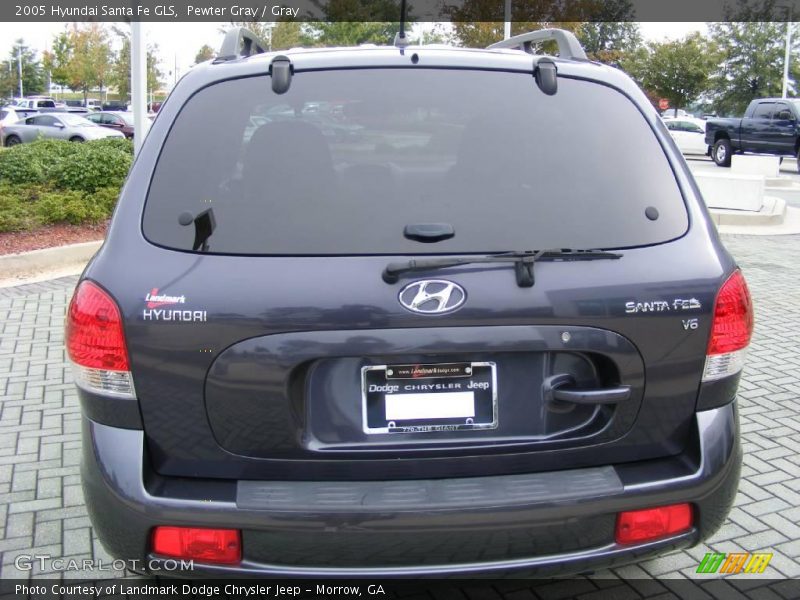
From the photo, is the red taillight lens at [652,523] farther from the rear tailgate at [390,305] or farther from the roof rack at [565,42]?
the roof rack at [565,42]

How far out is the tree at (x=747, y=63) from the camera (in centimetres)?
4866

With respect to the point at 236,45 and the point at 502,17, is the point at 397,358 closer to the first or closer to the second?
the point at 236,45

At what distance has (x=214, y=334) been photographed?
2.31m

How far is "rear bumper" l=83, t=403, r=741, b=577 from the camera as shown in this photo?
2.29m

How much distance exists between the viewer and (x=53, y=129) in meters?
28.1

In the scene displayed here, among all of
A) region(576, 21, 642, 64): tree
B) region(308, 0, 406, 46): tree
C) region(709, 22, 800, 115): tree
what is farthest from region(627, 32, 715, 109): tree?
region(576, 21, 642, 64): tree

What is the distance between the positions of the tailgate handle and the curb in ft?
23.8

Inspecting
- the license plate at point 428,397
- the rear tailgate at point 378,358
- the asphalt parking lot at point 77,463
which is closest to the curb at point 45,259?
the asphalt parking lot at point 77,463

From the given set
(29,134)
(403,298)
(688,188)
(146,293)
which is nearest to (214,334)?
Result: (146,293)

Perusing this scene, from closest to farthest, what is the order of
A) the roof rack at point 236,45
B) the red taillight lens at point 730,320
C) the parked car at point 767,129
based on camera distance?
the red taillight lens at point 730,320 → the roof rack at point 236,45 → the parked car at point 767,129

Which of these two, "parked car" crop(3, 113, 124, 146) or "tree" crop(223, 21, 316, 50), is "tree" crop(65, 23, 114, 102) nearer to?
"tree" crop(223, 21, 316, 50)

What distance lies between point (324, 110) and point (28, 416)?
10.2ft

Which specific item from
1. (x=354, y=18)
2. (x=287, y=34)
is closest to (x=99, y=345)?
(x=354, y=18)

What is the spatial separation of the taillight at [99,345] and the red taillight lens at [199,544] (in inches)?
15.7
